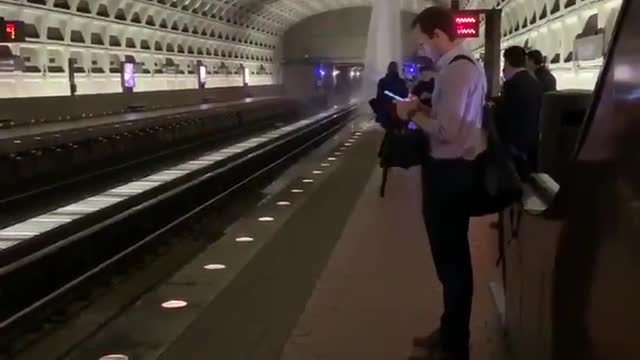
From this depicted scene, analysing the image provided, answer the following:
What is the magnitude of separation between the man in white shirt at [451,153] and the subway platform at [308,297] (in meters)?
0.47

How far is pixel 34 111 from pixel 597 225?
19888 millimetres

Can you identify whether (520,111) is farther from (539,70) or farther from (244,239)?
(244,239)

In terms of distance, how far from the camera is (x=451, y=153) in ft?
10.8

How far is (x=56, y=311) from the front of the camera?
6027 mm

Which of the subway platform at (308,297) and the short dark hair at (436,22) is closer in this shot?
the short dark hair at (436,22)

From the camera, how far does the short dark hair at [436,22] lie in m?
3.36

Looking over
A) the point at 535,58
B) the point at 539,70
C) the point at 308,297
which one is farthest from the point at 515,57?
the point at 308,297

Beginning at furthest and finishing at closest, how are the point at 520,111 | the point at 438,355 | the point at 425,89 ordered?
the point at 520,111 < the point at 425,89 < the point at 438,355

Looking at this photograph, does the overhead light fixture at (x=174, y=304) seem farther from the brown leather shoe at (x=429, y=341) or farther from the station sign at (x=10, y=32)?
the station sign at (x=10, y=32)

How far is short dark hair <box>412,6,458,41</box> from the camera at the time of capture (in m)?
3.36

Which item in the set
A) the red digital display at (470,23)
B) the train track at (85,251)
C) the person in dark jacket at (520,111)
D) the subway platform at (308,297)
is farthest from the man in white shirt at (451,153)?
the red digital display at (470,23)

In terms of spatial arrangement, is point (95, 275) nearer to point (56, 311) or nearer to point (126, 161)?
point (56, 311)

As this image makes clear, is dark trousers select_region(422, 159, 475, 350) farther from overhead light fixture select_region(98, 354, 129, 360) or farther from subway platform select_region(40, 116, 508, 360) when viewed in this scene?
overhead light fixture select_region(98, 354, 129, 360)

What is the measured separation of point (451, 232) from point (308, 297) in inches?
91.2
